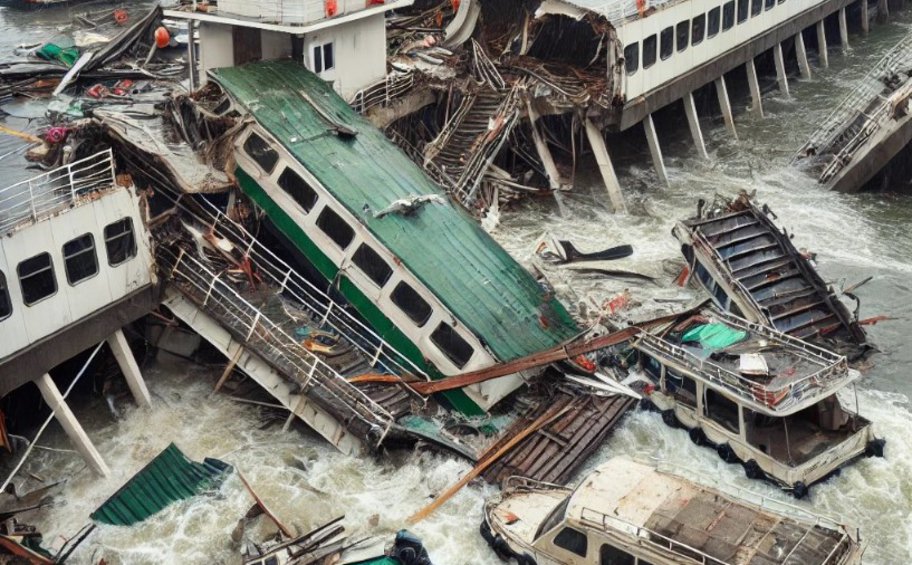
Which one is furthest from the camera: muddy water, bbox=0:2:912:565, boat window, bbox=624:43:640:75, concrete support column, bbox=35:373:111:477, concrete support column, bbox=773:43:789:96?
concrete support column, bbox=773:43:789:96

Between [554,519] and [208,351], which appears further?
[208,351]

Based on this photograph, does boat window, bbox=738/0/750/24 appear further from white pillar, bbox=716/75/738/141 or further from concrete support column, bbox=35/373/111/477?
concrete support column, bbox=35/373/111/477

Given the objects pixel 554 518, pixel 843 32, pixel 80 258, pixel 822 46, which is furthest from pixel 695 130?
pixel 80 258

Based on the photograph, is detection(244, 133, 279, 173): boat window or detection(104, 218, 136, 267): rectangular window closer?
detection(104, 218, 136, 267): rectangular window

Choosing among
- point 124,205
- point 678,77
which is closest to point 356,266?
point 124,205

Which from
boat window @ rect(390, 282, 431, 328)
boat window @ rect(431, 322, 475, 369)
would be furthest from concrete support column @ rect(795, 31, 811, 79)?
boat window @ rect(431, 322, 475, 369)

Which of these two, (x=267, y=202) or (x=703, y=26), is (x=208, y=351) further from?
(x=703, y=26)
